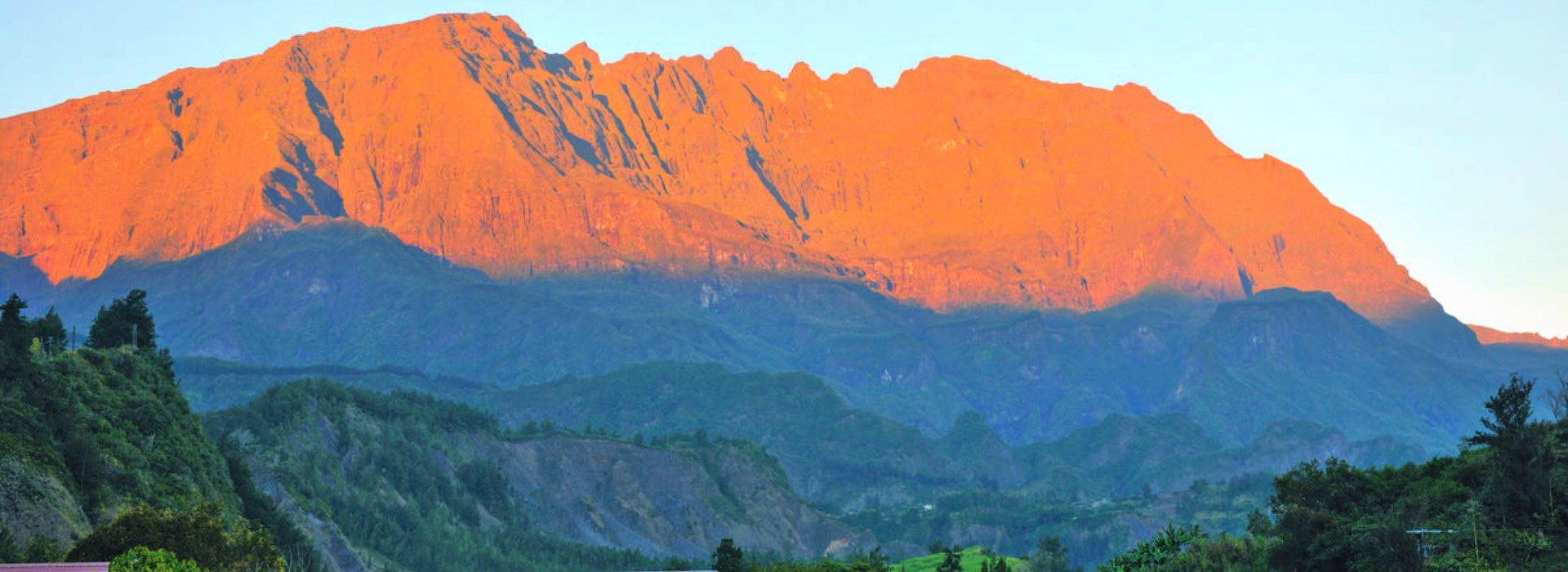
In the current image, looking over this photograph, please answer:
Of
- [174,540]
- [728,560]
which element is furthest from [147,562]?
[728,560]

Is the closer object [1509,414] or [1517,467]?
[1517,467]

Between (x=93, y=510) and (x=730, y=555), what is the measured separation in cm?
6674

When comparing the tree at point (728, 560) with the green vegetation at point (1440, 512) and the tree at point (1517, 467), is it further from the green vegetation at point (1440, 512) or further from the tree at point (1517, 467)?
the tree at point (1517, 467)

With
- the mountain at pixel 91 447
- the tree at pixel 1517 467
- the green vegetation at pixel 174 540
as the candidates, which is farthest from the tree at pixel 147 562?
the tree at pixel 1517 467

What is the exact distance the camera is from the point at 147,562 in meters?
105

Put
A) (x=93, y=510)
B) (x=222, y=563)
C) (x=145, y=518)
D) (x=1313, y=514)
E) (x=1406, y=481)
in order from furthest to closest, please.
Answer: (x=1406, y=481) < (x=1313, y=514) < (x=93, y=510) < (x=222, y=563) < (x=145, y=518)

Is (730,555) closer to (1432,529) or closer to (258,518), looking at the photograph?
(258,518)

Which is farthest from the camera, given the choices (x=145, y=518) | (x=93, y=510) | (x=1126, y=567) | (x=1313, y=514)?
(x=1126, y=567)

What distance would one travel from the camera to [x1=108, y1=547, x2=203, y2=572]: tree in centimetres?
10344

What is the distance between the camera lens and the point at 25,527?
4788 inches

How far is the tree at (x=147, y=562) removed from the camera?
10344cm

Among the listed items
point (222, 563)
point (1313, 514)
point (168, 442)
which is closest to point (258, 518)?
point (168, 442)

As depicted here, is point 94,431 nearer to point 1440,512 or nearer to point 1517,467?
point 1440,512

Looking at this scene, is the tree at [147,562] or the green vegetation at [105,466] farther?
the green vegetation at [105,466]
